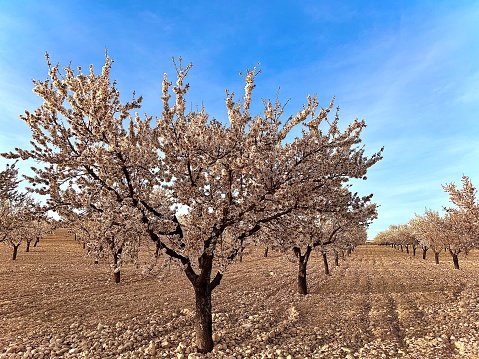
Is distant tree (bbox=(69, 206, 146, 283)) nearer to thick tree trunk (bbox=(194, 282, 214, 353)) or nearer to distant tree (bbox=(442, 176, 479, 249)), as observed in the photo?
thick tree trunk (bbox=(194, 282, 214, 353))

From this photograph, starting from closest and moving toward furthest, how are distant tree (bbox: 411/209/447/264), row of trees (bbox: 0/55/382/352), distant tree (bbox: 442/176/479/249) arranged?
1. row of trees (bbox: 0/55/382/352)
2. distant tree (bbox: 442/176/479/249)
3. distant tree (bbox: 411/209/447/264)

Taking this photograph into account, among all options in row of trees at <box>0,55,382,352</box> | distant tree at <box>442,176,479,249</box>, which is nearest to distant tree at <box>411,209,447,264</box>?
distant tree at <box>442,176,479,249</box>

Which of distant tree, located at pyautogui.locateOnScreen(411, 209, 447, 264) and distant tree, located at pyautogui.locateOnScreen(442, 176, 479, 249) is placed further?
distant tree, located at pyautogui.locateOnScreen(411, 209, 447, 264)

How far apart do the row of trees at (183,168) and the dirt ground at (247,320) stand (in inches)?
85.3

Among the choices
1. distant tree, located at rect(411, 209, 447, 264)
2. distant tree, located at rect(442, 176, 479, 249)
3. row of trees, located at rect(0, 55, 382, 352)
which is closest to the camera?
row of trees, located at rect(0, 55, 382, 352)

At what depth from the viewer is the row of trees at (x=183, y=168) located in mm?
9766

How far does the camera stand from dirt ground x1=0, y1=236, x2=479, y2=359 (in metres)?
12.0

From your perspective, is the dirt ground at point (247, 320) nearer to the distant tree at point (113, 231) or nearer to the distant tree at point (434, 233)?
the distant tree at point (113, 231)

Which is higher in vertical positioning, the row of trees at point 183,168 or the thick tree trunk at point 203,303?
the row of trees at point 183,168

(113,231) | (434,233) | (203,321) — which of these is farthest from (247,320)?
(434,233)

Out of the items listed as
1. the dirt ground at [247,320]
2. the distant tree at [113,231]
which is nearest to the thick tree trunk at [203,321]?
the dirt ground at [247,320]

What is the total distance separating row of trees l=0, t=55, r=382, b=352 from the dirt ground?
2166 millimetres

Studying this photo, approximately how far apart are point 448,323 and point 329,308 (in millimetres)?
5951

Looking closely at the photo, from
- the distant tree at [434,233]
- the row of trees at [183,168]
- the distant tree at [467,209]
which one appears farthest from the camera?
the distant tree at [434,233]
